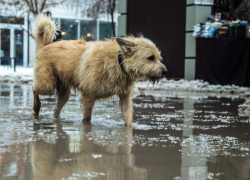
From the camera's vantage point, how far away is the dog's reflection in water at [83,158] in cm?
405

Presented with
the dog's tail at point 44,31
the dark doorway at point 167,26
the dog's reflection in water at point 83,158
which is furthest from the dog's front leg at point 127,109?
the dark doorway at point 167,26

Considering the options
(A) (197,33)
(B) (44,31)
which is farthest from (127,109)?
(A) (197,33)

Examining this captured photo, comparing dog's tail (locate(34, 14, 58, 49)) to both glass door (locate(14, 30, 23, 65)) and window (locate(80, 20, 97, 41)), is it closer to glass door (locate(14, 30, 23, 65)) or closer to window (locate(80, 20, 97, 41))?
glass door (locate(14, 30, 23, 65))

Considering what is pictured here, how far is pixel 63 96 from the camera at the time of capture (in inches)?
320

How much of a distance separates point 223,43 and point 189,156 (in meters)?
10.6

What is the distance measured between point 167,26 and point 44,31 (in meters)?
9.47

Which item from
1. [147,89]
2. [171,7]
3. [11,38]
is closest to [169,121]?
[147,89]

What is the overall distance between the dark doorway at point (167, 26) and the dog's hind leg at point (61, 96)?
8.93 metres

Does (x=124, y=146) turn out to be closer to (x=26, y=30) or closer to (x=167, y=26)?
(x=167, y=26)

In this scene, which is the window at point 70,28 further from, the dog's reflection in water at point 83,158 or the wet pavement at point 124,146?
the dog's reflection in water at point 83,158

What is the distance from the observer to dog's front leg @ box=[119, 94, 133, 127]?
273 inches

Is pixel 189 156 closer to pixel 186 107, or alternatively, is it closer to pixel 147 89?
pixel 186 107

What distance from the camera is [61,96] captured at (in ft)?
26.6

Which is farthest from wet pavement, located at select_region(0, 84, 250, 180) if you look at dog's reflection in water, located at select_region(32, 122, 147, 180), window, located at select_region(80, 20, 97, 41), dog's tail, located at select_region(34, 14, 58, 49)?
window, located at select_region(80, 20, 97, 41)
